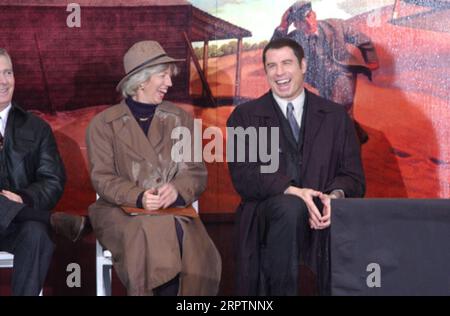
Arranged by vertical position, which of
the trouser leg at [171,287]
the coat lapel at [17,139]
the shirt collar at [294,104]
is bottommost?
the trouser leg at [171,287]

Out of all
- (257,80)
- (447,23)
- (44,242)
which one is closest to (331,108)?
(257,80)

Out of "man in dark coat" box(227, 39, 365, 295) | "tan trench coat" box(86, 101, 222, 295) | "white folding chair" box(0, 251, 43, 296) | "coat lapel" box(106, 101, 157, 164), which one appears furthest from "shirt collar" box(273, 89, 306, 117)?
"white folding chair" box(0, 251, 43, 296)

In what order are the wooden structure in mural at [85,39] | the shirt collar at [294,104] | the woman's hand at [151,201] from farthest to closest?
1. the wooden structure in mural at [85,39]
2. the shirt collar at [294,104]
3. the woman's hand at [151,201]

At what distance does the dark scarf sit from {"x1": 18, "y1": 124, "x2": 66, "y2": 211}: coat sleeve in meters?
0.45

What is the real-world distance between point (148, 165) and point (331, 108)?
0.99m

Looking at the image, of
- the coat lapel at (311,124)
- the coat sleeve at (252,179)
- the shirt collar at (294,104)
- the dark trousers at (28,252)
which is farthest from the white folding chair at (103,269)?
the shirt collar at (294,104)

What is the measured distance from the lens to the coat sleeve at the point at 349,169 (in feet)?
14.6

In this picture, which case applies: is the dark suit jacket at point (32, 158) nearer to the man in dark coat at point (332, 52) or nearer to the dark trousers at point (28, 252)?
the dark trousers at point (28, 252)

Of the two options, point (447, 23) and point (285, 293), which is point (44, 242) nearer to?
point (285, 293)

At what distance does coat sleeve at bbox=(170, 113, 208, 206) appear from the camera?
4457mm

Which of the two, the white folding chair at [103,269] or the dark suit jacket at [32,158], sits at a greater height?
the dark suit jacket at [32,158]

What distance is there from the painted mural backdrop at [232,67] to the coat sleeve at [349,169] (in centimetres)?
74
